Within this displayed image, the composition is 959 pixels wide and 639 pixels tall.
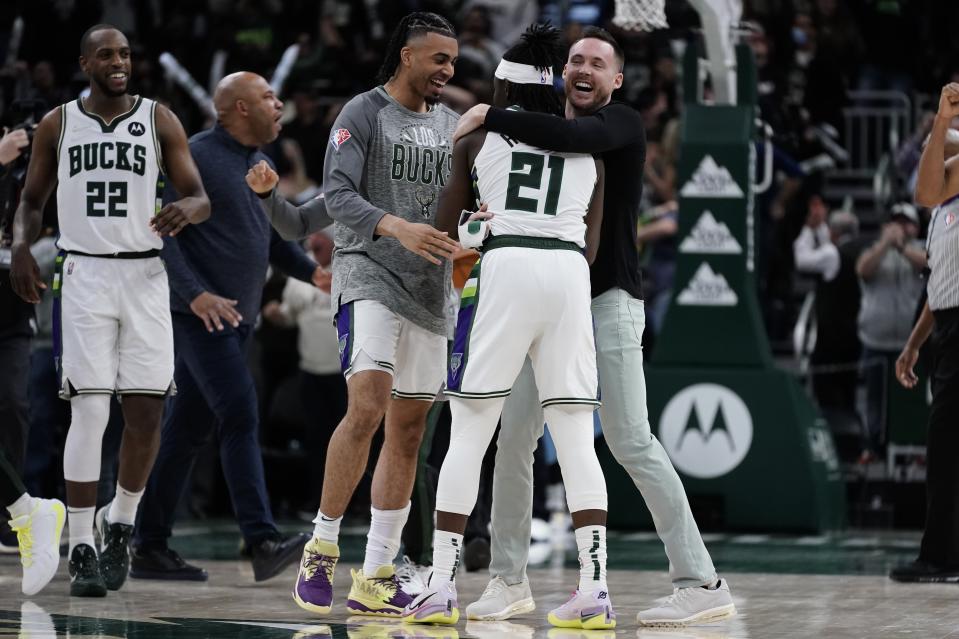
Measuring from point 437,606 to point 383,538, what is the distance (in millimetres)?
676

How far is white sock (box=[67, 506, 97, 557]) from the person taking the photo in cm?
691

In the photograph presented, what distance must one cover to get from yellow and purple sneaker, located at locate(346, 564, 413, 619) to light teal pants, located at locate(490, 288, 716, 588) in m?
0.38

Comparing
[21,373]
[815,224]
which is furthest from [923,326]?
[815,224]

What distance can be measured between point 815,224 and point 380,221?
8.89m

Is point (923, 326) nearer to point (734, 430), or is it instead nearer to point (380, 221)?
point (734, 430)

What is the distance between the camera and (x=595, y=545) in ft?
19.0

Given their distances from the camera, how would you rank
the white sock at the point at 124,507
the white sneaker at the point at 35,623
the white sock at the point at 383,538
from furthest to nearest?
the white sock at the point at 124,507 → the white sock at the point at 383,538 → the white sneaker at the point at 35,623

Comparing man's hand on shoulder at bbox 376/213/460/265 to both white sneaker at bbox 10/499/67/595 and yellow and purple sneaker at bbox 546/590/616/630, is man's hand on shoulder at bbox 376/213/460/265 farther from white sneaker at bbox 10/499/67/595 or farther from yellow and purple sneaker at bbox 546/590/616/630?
white sneaker at bbox 10/499/67/595

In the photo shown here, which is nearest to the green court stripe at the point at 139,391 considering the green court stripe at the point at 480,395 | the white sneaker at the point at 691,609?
the green court stripe at the point at 480,395

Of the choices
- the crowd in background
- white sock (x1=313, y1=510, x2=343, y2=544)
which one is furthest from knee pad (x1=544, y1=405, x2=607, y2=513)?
the crowd in background

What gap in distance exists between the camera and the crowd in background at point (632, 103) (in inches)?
487

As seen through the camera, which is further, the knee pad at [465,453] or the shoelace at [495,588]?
the shoelace at [495,588]

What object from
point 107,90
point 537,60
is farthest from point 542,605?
point 107,90

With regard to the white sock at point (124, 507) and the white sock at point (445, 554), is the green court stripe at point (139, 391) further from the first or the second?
the white sock at point (445, 554)
